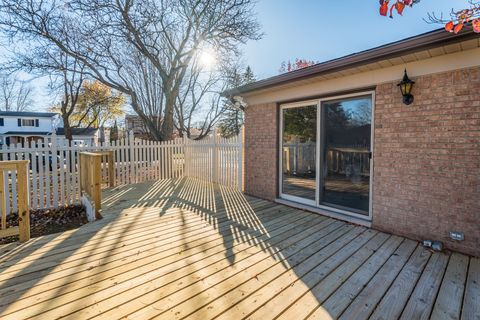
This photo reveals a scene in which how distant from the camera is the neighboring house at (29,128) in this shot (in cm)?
2848

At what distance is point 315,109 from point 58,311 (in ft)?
14.7

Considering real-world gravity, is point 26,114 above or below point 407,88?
above

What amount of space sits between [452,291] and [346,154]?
2.33 m

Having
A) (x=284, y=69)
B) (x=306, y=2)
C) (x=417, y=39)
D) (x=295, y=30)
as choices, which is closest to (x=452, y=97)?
(x=417, y=39)

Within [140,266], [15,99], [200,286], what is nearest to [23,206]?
[140,266]

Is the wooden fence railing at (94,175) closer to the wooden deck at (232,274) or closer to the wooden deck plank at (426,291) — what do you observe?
the wooden deck at (232,274)

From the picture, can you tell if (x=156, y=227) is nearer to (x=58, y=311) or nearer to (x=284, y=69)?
(x=58, y=311)

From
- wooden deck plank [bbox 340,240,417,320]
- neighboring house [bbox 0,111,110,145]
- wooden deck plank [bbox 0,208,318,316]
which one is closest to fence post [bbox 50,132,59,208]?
wooden deck plank [bbox 0,208,318,316]

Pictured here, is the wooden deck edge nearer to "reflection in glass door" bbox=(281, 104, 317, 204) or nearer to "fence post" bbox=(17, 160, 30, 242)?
"reflection in glass door" bbox=(281, 104, 317, 204)

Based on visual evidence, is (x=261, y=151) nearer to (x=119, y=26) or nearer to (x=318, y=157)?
(x=318, y=157)

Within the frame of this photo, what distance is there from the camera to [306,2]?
6.91 metres

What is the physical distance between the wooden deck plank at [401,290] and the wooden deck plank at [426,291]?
0.12 ft

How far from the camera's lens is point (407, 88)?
10.6 feet

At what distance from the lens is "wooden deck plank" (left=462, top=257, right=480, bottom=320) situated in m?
1.87
